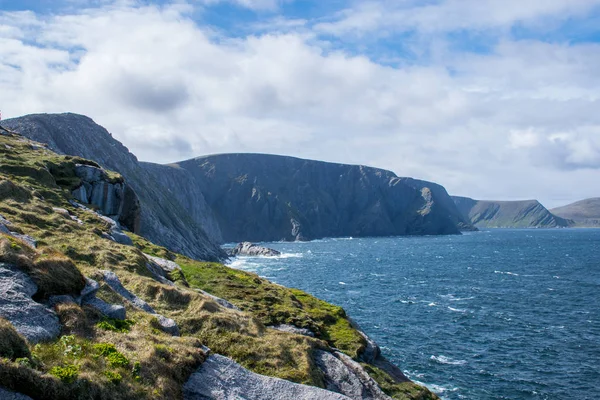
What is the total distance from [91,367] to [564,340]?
57.8 meters

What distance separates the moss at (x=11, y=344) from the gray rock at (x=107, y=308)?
4.68 metres

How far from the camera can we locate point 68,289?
16062 mm

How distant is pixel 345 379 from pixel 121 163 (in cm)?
15541

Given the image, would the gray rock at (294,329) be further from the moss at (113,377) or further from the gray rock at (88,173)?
the gray rock at (88,173)

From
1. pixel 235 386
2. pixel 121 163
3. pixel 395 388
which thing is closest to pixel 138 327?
pixel 235 386

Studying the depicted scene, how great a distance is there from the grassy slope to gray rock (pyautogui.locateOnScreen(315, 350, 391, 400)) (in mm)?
756

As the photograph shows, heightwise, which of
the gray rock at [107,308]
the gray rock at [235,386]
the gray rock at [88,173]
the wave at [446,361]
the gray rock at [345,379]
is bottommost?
the wave at [446,361]

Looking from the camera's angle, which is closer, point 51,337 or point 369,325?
point 51,337

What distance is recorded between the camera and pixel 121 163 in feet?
525

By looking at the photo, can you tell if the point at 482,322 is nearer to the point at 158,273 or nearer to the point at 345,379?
the point at 345,379

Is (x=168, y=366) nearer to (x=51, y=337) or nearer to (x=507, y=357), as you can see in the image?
(x=51, y=337)

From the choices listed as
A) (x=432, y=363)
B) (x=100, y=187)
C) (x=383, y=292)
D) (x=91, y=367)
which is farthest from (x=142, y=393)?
(x=383, y=292)

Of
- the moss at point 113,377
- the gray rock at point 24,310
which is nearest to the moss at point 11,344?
the gray rock at point 24,310

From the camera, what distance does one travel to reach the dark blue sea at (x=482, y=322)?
42500 mm
